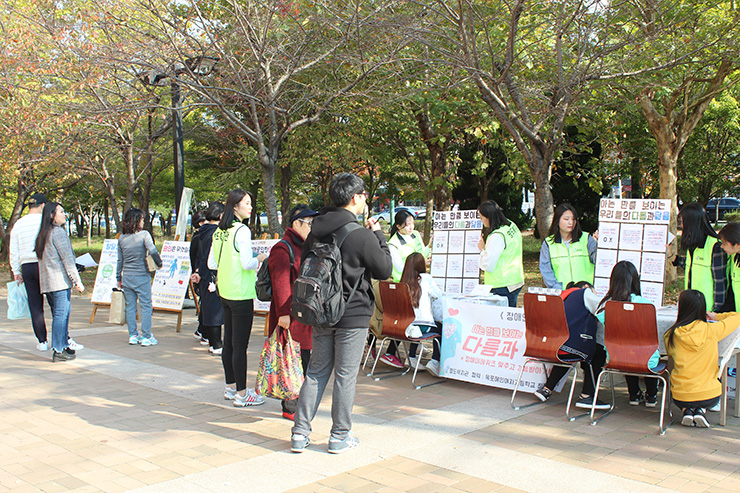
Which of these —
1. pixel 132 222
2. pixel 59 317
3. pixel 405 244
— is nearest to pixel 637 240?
pixel 405 244

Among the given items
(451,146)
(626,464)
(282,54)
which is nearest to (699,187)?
(451,146)

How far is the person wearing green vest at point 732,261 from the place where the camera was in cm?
551

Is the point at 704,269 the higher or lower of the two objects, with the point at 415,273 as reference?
higher

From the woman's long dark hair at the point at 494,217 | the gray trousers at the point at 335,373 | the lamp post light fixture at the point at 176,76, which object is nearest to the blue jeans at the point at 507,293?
the woman's long dark hair at the point at 494,217

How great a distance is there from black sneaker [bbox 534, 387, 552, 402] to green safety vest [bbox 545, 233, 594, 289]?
155cm

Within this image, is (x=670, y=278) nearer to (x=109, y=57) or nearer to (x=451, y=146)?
(x=451, y=146)

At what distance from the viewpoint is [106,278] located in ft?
36.0

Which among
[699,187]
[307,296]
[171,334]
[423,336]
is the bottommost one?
[171,334]

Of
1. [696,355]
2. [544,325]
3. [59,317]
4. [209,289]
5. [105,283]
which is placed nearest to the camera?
[696,355]

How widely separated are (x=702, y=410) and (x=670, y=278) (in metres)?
9.15

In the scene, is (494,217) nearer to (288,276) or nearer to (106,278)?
(288,276)

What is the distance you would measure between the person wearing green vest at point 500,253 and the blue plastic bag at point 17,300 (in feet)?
18.3

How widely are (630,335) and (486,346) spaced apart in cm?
150

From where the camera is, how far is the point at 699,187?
22484mm
